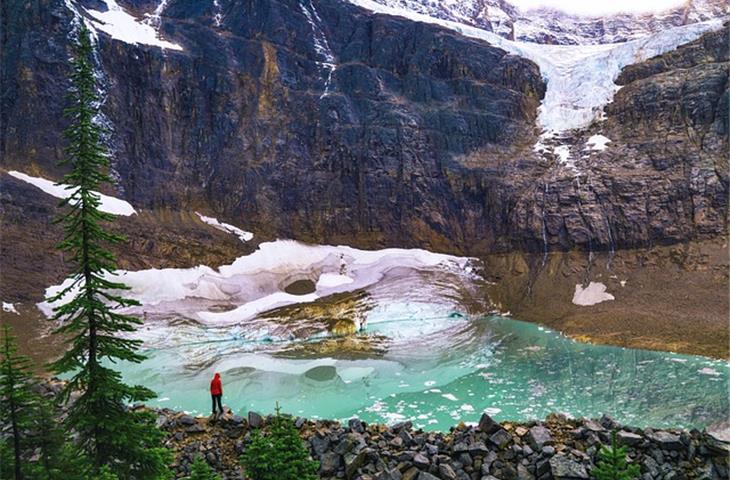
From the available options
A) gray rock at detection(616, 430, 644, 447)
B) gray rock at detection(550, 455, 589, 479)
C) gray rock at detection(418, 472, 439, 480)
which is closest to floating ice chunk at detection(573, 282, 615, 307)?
gray rock at detection(616, 430, 644, 447)

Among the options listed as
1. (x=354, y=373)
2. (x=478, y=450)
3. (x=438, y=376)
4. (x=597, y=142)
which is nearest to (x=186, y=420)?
(x=478, y=450)

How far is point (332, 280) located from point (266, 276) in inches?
253

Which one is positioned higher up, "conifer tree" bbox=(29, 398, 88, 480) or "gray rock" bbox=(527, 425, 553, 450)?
"conifer tree" bbox=(29, 398, 88, 480)

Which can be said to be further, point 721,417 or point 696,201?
point 696,201

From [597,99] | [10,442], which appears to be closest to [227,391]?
[10,442]

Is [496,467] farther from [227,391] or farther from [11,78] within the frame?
[11,78]

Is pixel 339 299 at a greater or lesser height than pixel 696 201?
lesser

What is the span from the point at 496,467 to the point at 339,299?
112ft

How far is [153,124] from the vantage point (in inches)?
2162

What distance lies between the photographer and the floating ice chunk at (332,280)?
1837 inches

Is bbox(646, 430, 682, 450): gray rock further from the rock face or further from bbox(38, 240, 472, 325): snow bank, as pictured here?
the rock face

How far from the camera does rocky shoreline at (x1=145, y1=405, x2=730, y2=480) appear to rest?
30.6 feet

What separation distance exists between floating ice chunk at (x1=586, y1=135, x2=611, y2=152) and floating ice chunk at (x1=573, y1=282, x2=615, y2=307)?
18.8 meters

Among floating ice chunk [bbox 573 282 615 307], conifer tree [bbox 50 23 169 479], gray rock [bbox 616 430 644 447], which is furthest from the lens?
floating ice chunk [bbox 573 282 615 307]
